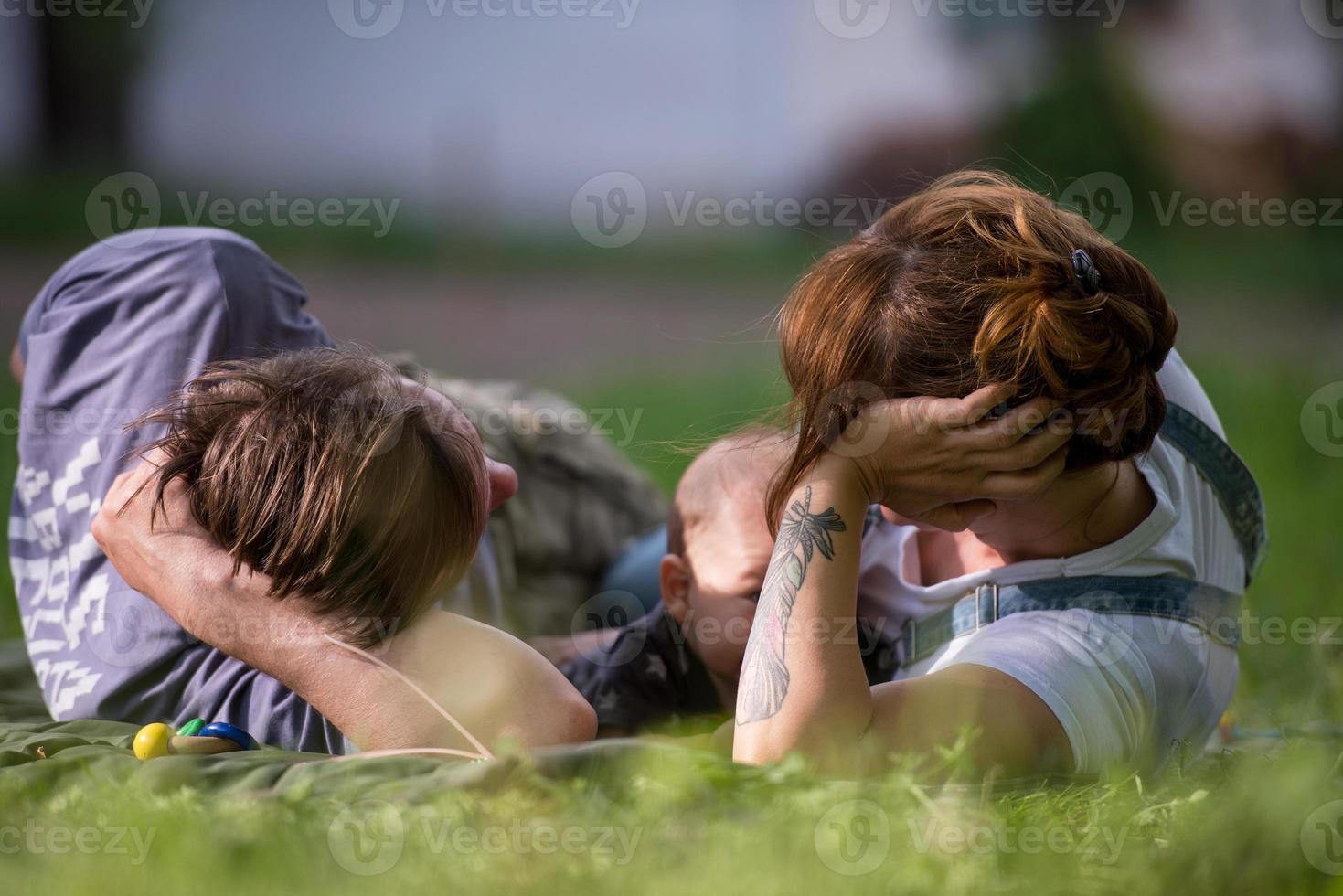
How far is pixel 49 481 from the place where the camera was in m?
2.55

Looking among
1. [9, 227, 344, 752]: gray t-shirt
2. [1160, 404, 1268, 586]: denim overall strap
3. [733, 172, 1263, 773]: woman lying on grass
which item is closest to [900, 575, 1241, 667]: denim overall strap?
[733, 172, 1263, 773]: woman lying on grass

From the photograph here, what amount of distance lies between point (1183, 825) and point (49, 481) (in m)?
2.38

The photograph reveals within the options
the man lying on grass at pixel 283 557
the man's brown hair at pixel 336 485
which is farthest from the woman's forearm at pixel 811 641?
the man's brown hair at pixel 336 485

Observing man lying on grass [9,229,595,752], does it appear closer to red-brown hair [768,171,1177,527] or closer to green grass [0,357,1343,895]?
green grass [0,357,1343,895]

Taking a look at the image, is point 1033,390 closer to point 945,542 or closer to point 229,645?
point 945,542

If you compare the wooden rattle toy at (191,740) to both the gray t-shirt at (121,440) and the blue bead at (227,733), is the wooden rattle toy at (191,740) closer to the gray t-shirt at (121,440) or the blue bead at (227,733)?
the blue bead at (227,733)

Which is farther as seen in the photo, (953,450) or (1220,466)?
(1220,466)

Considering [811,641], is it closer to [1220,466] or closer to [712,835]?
[712,835]

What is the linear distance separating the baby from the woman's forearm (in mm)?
465

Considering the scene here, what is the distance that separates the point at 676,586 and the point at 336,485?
105 centimetres

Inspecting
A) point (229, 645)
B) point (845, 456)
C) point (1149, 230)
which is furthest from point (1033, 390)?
point (1149, 230)

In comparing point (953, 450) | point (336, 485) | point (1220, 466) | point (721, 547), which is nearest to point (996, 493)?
point (953, 450)

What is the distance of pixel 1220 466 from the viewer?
2.33 m

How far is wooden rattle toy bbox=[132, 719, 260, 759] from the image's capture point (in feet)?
6.31
